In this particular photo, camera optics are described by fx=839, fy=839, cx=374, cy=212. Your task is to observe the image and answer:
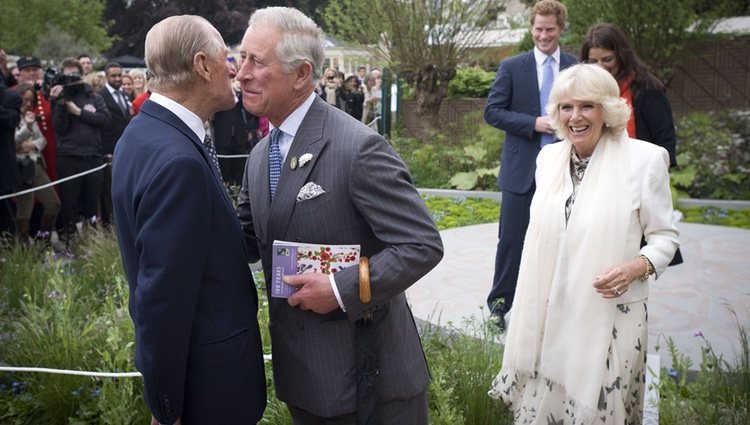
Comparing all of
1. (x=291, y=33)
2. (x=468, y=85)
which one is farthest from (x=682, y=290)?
(x=468, y=85)

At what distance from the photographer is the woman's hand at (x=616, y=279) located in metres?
3.64

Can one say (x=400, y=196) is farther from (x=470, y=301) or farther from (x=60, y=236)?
(x=60, y=236)

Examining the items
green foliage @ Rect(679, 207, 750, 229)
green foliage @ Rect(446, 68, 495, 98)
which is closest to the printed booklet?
green foliage @ Rect(679, 207, 750, 229)

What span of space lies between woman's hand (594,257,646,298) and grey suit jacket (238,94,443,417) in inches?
41.6

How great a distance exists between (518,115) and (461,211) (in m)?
6.10

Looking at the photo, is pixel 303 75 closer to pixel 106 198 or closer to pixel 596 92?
pixel 596 92

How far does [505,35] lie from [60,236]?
16.8 metres

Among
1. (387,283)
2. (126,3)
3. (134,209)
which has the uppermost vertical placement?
(134,209)

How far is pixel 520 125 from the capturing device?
231 inches

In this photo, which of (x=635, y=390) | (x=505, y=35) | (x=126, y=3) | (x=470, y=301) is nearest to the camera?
(x=635, y=390)

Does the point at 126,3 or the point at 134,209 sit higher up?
the point at 134,209

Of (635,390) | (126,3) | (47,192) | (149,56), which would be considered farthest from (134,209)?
(126,3)

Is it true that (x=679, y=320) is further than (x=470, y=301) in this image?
No

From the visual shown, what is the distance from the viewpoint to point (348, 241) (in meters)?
2.80
